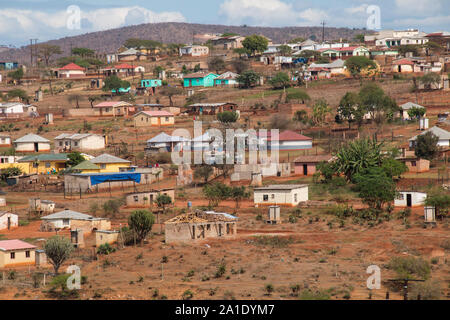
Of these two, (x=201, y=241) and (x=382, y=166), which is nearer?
(x=201, y=241)

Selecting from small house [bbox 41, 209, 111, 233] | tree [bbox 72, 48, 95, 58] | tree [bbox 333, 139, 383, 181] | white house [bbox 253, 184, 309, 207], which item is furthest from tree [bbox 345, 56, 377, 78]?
tree [bbox 72, 48, 95, 58]

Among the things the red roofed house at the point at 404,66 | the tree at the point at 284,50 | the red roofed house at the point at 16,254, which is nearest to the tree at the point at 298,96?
the red roofed house at the point at 404,66

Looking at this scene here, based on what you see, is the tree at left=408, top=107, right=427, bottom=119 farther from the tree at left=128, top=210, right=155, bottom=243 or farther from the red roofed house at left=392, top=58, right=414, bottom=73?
the tree at left=128, top=210, right=155, bottom=243

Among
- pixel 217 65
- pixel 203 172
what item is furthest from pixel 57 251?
pixel 217 65

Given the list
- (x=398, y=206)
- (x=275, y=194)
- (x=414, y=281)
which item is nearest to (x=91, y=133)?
(x=275, y=194)

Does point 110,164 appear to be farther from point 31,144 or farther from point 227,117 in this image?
point 227,117
